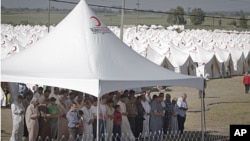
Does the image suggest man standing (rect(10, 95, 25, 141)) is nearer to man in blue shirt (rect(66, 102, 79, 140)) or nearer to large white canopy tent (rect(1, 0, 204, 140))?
large white canopy tent (rect(1, 0, 204, 140))

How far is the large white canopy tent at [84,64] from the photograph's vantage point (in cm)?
1301

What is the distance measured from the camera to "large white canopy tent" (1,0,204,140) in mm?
13008

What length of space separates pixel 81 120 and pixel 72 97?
1.60 meters

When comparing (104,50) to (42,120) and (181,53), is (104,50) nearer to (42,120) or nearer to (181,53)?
(42,120)

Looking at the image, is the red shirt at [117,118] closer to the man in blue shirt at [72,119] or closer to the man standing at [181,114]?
the man in blue shirt at [72,119]

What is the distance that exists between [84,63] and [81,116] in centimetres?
149

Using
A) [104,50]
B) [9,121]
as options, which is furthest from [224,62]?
[104,50]

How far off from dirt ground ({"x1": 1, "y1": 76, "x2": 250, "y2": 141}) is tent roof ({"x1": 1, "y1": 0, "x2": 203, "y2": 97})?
10.3 ft

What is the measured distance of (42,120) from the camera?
569 inches

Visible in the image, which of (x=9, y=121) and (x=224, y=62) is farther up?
(x=224, y=62)

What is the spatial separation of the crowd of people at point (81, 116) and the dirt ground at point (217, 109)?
186cm

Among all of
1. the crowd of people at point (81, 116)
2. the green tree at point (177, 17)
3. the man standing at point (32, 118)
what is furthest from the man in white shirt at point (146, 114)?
the green tree at point (177, 17)

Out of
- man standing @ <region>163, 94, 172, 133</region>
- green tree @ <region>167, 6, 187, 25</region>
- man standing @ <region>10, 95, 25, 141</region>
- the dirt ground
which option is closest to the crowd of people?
man standing @ <region>10, 95, 25, 141</region>

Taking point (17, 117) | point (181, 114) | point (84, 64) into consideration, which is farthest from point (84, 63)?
point (181, 114)
